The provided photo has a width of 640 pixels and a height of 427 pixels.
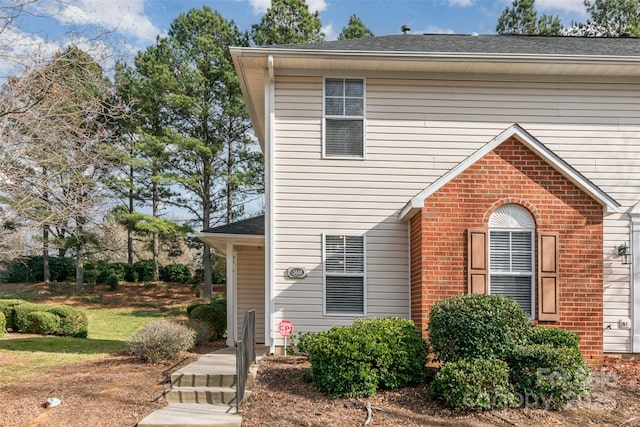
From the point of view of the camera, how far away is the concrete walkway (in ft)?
18.8

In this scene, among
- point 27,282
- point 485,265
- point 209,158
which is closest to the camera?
point 485,265

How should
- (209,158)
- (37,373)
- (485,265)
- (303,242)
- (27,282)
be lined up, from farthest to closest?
(27,282) → (209,158) → (303,242) → (37,373) → (485,265)

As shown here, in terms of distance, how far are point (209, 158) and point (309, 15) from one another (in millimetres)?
8188

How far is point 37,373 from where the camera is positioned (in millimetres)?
8469

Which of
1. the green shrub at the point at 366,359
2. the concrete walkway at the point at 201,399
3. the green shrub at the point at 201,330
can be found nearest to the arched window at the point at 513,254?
the green shrub at the point at 366,359

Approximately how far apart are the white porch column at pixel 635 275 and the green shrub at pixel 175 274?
21.8m

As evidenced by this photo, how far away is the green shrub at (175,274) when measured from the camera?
2673cm

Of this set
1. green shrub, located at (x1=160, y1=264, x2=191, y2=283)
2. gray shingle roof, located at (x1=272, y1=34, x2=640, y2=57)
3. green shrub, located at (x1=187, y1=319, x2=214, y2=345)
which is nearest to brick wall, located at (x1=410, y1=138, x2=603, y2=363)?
gray shingle roof, located at (x1=272, y1=34, x2=640, y2=57)

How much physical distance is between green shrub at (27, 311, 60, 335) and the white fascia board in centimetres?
1078

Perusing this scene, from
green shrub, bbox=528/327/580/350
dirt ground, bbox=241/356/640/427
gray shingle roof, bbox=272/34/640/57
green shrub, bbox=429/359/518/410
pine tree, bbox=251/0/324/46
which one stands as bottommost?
dirt ground, bbox=241/356/640/427

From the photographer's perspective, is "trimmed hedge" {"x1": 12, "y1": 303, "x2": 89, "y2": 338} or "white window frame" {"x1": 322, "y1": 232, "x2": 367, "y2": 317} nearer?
"white window frame" {"x1": 322, "y1": 232, "x2": 367, "y2": 317}

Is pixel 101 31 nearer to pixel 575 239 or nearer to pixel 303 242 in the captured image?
pixel 303 242

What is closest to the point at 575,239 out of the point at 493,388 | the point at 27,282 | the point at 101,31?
the point at 493,388

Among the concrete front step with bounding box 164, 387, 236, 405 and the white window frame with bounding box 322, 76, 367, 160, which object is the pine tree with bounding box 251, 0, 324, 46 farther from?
the concrete front step with bounding box 164, 387, 236, 405
